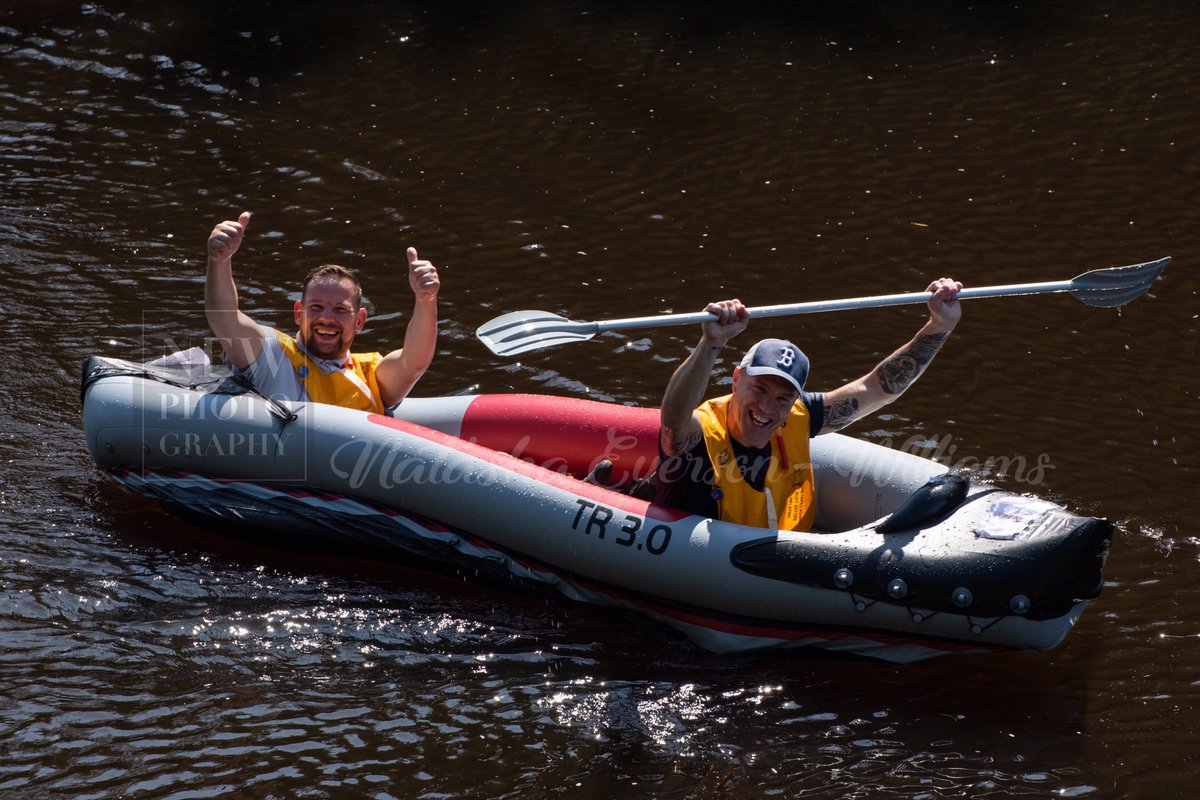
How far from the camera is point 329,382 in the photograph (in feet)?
17.2

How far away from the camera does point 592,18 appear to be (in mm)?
10820

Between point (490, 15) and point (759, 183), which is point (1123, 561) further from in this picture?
point (490, 15)

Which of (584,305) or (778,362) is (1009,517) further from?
(584,305)

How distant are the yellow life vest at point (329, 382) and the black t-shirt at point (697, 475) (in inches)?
51.2

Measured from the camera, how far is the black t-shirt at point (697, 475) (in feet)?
15.0

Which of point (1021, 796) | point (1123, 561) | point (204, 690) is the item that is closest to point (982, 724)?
point (1021, 796)

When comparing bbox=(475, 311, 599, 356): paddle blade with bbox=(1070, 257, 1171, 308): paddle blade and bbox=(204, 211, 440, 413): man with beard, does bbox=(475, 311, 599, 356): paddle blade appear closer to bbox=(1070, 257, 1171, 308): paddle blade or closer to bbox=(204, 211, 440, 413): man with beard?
bbox=(204, 211, 440, 413): man with beard

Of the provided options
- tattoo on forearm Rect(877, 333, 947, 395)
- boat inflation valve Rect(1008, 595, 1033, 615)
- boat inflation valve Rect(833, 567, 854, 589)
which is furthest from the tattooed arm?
boat inflation valve Rect(1008, 595, 1033, 615)

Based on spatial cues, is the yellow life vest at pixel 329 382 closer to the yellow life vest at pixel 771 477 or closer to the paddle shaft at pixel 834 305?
the paddle shaft at pixel 834 305

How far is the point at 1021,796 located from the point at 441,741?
1693 millimetres

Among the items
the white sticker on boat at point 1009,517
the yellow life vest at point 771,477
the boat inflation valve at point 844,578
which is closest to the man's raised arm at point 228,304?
the yellow life vest at point 771,477

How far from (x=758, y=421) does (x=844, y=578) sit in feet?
1.90

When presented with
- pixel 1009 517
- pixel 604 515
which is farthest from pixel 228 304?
pixel 1009 517

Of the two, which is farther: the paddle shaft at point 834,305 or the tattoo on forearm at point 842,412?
the tattoo on forearm at point 842,412
